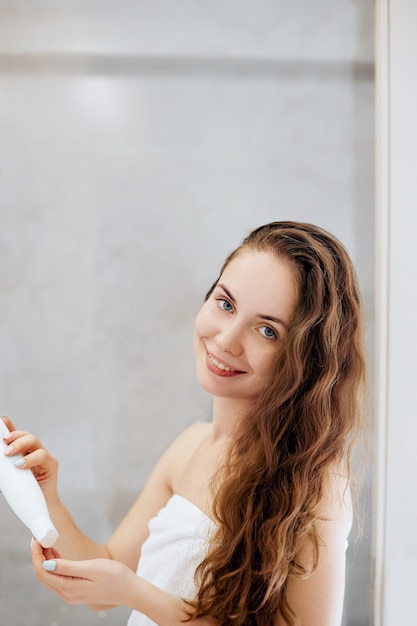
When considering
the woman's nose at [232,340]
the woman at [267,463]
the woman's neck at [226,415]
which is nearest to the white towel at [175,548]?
the woman at [267,463]

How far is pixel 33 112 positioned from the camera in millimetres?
998

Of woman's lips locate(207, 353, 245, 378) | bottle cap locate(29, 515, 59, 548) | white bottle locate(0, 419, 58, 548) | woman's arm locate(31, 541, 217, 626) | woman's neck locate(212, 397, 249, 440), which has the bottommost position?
woman's arm locate(31, 541, 217, 626)

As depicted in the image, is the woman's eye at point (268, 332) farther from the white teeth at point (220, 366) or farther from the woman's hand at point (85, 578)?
the woman's hand at point (85, 578)

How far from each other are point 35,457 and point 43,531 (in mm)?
119

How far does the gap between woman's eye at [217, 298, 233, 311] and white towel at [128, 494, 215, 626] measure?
28cm

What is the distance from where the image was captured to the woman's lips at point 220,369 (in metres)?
0.88

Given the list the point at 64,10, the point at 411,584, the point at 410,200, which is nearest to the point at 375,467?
the point at 411,584

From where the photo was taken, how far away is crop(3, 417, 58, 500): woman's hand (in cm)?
83

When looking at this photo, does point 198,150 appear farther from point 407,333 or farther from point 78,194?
point 407,333

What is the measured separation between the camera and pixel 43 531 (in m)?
0.74

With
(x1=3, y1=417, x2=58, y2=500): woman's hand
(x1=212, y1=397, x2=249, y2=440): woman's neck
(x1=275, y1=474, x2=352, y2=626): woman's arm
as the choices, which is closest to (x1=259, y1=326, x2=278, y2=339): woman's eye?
(x1=212, y1=397, x2=249, y2=440): woman's neck

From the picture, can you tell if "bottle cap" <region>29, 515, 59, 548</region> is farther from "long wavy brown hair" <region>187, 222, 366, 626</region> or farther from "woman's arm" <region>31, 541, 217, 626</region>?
"long wavy brown hair" <region>187, 222, 366, 626</region>

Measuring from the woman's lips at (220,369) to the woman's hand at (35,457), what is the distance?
0.83 ft

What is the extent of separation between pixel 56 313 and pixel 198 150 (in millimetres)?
332
